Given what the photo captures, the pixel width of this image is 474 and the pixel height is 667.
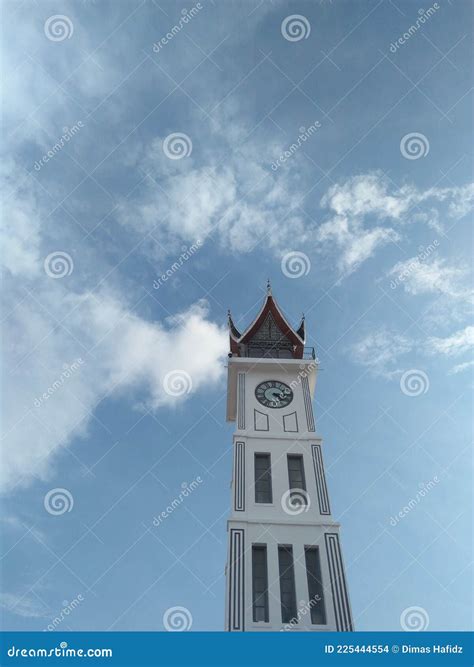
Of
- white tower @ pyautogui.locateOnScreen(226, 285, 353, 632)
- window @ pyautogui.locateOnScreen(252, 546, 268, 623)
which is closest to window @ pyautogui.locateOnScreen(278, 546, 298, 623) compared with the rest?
white tower @ pyautogui.locateOnScreen(226, 285, 353, 632)

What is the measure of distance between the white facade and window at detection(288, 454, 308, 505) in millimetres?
120

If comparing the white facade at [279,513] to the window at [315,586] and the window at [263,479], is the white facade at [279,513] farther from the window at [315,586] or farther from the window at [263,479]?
the window at [263,479]

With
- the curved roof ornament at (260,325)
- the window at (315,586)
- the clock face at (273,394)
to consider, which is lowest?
the window at (315,586)

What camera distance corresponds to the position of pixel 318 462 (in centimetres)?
2234

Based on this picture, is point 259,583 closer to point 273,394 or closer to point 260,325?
point 273,394

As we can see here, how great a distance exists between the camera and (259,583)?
→ 18.8 meters

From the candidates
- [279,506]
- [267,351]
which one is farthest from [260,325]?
[279,506]

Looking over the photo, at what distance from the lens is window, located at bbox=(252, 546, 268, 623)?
18.0m

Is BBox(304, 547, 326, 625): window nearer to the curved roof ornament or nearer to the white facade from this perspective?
the white facade

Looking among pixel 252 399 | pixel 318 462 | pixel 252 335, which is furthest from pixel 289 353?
pixel 318 462

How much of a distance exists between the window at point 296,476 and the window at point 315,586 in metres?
1.99

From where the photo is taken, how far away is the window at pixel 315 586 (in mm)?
17969

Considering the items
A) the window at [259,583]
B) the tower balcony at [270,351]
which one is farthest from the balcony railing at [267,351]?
the window at [259,583]
